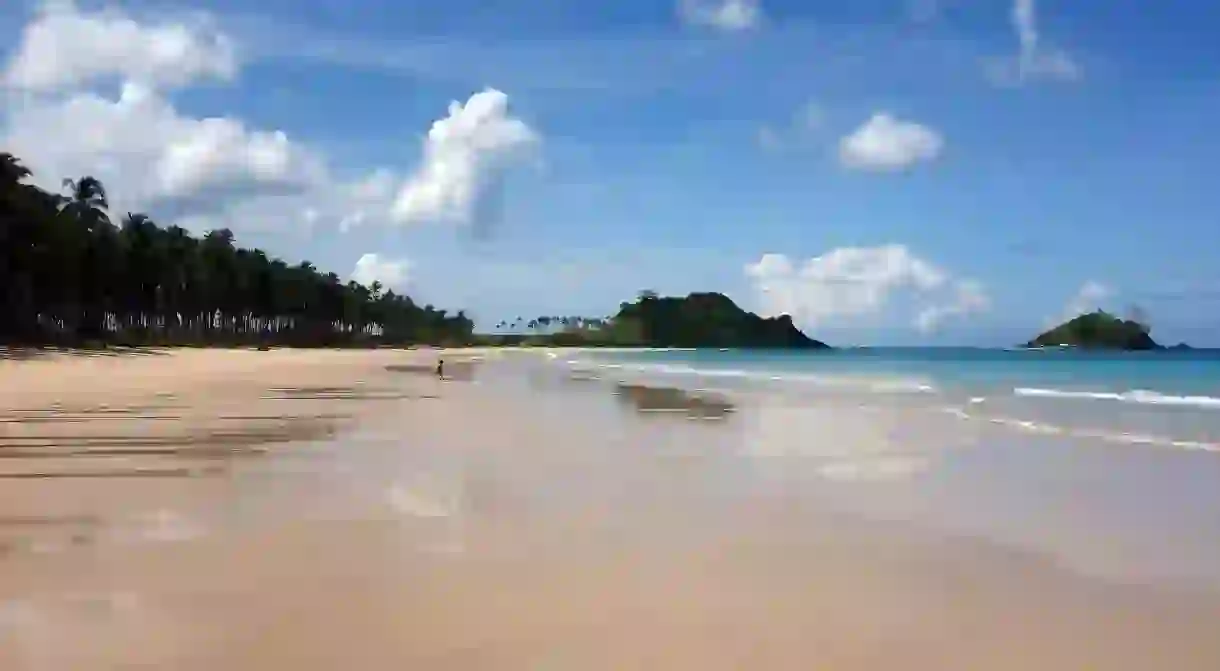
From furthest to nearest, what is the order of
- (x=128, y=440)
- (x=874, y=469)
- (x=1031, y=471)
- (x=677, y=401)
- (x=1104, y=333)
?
1. (x=1104, y=333)
2. (x=677, y=401)
3. (x=128, y=440)
4. (x=874, y=469)
5. (x=1031, y=471)

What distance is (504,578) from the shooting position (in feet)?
21.5

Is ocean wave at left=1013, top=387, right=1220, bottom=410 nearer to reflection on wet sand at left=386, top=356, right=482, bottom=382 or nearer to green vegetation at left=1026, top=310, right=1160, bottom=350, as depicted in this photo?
reflection on wet sand at left=386, top=356, right=482, bottom=382

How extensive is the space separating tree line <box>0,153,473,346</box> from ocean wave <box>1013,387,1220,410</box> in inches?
2116

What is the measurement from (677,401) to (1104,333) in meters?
153

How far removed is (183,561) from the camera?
6.88 meters

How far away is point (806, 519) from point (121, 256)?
76.4 meters

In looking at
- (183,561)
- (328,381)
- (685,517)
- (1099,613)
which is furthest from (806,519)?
(328,381)

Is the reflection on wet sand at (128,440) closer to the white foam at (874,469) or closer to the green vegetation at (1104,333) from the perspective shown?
the white foam at (874,469)

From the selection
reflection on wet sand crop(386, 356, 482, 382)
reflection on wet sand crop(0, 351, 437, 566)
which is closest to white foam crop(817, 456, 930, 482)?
reflection on wet sand crop(0, 351, 437, 566)

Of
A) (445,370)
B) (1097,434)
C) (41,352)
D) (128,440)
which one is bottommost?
(445,370)

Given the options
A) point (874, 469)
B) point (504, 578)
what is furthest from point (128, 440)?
point (874, 469)

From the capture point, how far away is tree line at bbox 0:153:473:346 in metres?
59.8

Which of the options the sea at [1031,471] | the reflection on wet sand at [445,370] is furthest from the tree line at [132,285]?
the sea at [1031,471]

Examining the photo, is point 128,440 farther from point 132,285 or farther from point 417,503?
point 132,285
